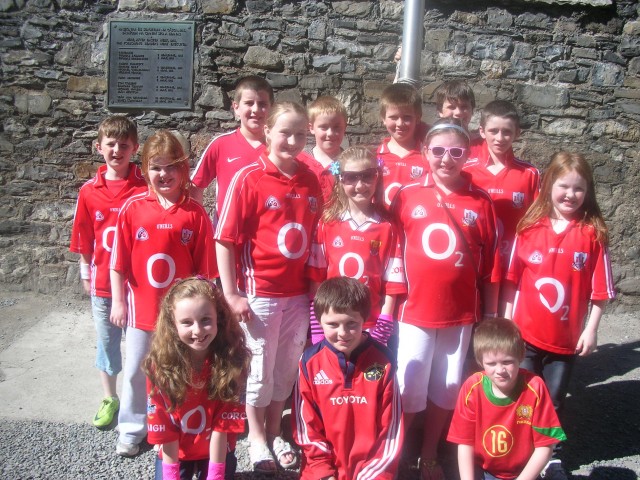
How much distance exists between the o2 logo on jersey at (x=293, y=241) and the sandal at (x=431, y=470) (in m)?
1.12

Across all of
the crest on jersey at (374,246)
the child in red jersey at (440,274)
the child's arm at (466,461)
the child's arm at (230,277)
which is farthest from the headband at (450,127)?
the child's arm at (466,461)

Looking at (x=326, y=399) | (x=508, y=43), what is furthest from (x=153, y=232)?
(x=508, y=43)

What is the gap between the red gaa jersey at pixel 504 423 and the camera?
2.20m

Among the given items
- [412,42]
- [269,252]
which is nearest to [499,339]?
[269,252]

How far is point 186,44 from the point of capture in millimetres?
4543

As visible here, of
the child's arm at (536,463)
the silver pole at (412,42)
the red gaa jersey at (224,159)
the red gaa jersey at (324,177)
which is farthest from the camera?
the silver pole at (412,42)

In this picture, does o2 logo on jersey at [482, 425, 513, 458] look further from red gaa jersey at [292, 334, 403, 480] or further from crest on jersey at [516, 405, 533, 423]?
red gaa jersey at [292, 334, 403, 480]

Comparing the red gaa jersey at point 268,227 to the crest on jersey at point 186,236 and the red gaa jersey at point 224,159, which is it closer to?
the crest on jersey at point 186,236

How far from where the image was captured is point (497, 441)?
2232mm

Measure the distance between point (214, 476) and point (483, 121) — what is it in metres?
2.19

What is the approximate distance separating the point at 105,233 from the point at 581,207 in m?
2.43

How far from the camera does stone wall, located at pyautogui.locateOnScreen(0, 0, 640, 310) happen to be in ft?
14.8

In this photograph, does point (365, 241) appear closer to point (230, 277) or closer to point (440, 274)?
point (440, 274)

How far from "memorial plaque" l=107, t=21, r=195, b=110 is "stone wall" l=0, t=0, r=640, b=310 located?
0.08 m
